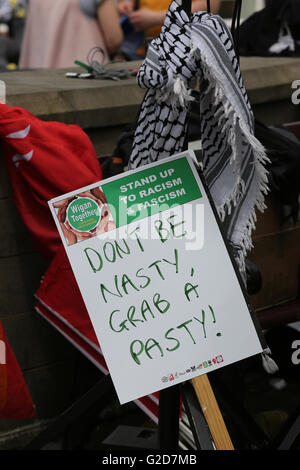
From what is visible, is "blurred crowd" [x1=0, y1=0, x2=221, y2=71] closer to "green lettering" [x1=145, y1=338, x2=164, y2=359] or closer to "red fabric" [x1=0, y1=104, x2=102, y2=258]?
"red fabric" [x1=0, y1=104, x2=102, y2=258]

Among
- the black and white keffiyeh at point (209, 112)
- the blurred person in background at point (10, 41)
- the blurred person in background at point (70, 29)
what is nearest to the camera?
the black and white keffiyeh at point (209, 112)

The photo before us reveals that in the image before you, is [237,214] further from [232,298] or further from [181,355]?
[181,355]

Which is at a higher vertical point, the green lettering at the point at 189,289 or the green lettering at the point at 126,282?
the green lettering at the point at 126,282

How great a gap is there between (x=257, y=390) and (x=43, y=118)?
1.49 metres

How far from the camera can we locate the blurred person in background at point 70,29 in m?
3.18

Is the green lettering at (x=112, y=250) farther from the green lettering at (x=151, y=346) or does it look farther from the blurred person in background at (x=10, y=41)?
the blurred person in background at (x=10, y=41)

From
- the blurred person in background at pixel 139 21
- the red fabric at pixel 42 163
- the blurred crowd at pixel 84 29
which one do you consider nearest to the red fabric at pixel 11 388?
the red fabric at pixel 42 163

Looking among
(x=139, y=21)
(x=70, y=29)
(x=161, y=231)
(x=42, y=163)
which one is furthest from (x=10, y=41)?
(x=161, y=231)

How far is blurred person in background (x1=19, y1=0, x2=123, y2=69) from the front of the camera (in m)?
3.18

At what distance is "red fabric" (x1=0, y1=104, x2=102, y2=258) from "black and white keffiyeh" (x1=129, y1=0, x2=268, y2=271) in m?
0.41

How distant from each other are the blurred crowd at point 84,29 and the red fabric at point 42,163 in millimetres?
941

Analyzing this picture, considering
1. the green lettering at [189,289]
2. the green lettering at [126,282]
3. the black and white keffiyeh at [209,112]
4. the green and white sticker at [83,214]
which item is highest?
the black and white keffiyeh at [209,112]

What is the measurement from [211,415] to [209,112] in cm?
68
